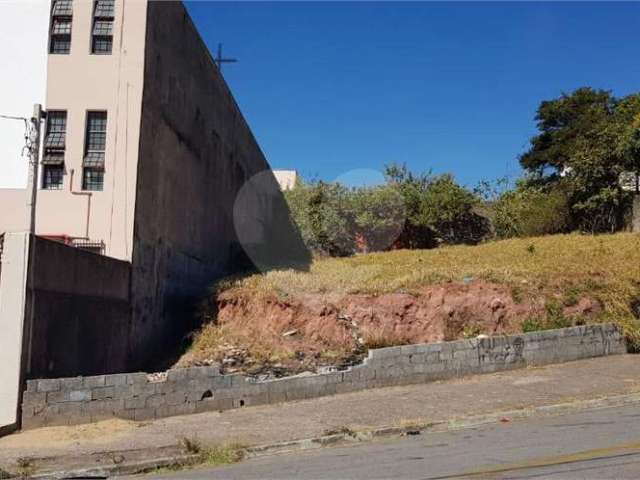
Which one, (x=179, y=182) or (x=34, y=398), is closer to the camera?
(x=34, y=398)

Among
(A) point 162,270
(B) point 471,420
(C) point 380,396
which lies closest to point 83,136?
(A) point 162,270

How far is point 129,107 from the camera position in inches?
537

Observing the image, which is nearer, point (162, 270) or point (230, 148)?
point (162, 270)

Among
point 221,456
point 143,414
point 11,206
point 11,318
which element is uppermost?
point 11,206

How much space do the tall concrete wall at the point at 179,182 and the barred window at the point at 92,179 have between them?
888mm

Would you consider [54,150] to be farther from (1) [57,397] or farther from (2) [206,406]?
(2) [206,406]

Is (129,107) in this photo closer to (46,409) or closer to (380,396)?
(46,409)

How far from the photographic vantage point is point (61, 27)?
13992 millimetres

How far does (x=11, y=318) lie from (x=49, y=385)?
4.00 feet

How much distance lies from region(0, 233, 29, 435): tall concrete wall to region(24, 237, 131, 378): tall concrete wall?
5.9 inches

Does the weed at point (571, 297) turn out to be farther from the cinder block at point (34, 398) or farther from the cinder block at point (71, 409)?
the cinder block at point (34, 398)

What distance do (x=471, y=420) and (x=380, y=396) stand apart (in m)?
2.31

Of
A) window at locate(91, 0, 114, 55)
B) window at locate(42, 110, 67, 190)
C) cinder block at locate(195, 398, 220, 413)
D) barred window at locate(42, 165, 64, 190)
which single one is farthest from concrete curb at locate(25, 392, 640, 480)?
window at locate(91, 0, 114, 55)

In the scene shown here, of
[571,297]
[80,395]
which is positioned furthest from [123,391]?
[571,297]
